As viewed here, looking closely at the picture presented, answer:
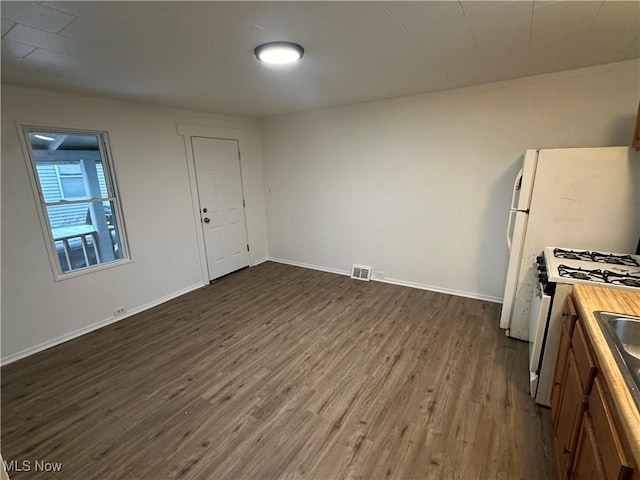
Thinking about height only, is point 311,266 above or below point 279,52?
below

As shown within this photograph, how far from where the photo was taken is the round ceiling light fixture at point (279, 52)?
1955 millimetres

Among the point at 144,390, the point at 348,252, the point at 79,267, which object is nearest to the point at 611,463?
the point at 144,390

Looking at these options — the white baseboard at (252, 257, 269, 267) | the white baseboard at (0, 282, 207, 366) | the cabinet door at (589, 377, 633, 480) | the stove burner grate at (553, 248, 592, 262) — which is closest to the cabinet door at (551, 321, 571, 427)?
the cabinet door at (589, 377, 633, 480)

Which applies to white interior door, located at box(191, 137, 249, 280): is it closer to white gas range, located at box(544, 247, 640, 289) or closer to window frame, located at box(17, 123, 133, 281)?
window frame, located at box(17, 123, 133, 281)

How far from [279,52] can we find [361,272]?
3146 mm

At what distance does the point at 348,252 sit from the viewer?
4590mm

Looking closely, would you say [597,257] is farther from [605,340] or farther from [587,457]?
[587,457]

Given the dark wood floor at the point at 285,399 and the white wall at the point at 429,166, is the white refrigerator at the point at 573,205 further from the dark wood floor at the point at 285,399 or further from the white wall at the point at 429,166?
the dark wood floor at the point at 285,399

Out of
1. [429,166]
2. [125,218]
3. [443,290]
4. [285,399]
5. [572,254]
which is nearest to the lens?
[285,399]

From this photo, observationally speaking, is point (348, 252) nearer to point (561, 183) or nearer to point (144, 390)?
point (561, 183)

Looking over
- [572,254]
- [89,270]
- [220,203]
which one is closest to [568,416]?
[572,254]

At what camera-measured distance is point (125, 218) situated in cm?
342

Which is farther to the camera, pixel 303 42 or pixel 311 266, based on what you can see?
pixel 311 266

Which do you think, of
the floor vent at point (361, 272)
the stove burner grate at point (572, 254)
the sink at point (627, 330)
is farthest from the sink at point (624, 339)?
the floor vent at point (361, 272)
